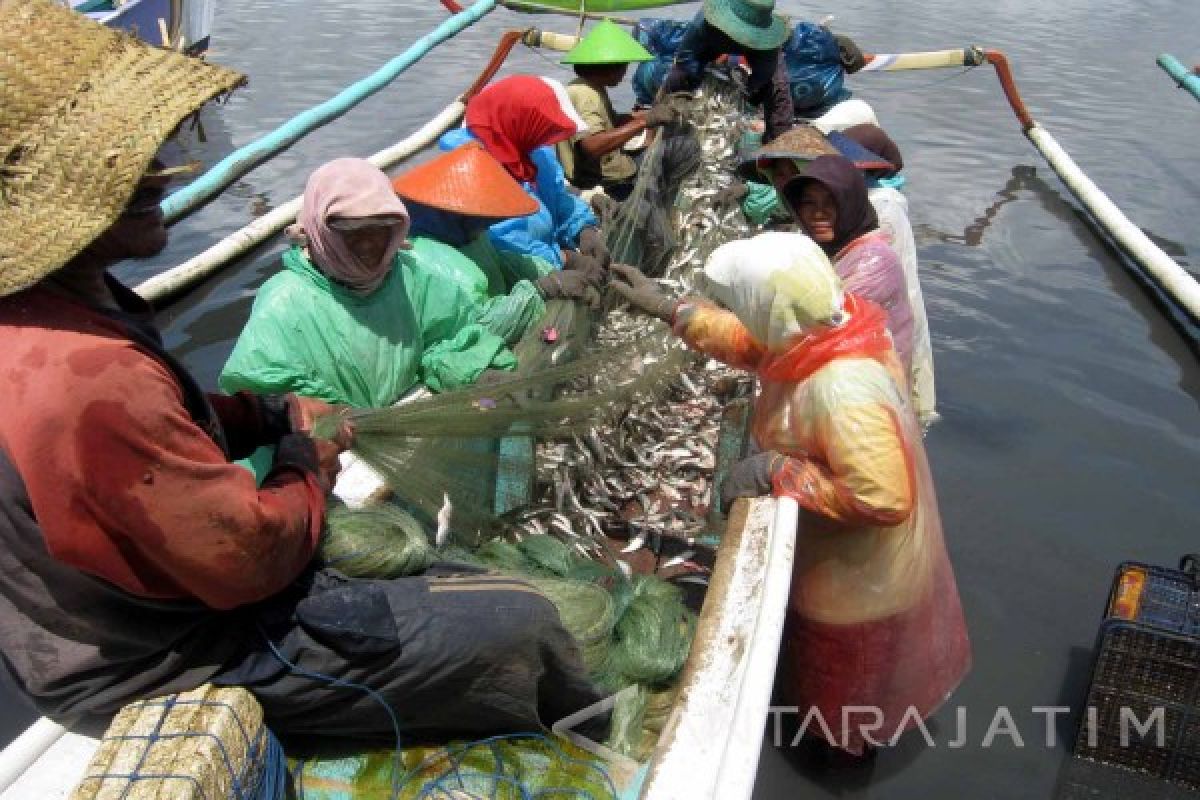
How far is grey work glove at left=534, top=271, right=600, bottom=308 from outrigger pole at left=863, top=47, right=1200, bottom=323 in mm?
6004

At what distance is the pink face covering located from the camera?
3.02 meters

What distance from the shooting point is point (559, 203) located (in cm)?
539

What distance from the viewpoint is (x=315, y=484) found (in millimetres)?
2059

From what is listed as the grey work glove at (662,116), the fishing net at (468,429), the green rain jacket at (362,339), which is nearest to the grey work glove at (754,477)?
the fishing net at (468,429)

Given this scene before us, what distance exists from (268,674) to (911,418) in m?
2.04

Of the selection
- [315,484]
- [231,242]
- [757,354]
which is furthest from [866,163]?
[231,242]

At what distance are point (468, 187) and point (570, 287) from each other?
2.10 ft

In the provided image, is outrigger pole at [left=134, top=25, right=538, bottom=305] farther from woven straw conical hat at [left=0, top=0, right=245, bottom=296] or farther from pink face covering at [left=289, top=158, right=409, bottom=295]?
woven straw conical hat at [left=0, top=0, right=245, bottom=296]

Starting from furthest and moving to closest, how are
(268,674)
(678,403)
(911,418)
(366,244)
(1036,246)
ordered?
(1036,246) → (678,403) → (366,244) → (911,418) → (268,674)

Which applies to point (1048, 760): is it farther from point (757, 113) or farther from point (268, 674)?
point (757, 113)

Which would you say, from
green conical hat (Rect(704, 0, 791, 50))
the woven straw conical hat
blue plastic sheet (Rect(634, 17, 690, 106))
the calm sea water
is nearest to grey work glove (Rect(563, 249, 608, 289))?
the calm sea water

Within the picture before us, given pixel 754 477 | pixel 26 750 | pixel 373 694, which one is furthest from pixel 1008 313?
pixel 26 750

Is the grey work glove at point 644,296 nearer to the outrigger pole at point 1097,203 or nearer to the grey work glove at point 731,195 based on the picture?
the grey work glove at point 731,195

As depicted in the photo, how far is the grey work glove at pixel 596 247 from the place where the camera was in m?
4.59
